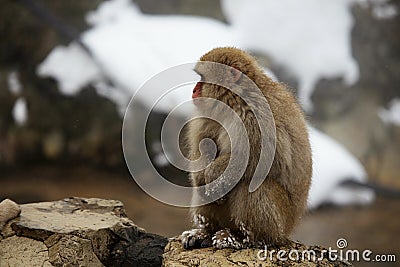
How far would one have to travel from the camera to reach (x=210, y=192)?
3.10m

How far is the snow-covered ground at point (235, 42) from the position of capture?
5969 mm

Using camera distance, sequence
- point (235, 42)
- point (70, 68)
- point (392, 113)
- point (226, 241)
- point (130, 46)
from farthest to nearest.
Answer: point (70, 68)
point (130, 46)
point (235, 42)
point (392, 113)
point (226, 241)

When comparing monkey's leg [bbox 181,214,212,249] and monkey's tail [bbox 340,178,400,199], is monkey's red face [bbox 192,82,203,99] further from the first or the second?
monkey's tail [bbox 340,178,400,199]

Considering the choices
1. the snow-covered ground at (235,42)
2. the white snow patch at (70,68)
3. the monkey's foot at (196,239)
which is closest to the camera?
the monkey's foot at (196,239)

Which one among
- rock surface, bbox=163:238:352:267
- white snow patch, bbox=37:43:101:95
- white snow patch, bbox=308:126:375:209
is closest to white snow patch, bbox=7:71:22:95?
white snow patch, bbox=37:43:101:95

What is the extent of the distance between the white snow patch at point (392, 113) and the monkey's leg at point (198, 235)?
323 cm

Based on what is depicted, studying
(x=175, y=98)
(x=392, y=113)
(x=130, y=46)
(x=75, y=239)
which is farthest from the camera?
(x=130, y=46)

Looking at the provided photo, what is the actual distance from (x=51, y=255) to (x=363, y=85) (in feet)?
12.9

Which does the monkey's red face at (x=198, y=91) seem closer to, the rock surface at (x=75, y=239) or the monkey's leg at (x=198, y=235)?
the monkey's leg at (x=198, y=235)

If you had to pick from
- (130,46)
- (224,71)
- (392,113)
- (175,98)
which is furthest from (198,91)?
(392,113)

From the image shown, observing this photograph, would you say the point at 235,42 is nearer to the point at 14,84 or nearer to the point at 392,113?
the point at 392,113

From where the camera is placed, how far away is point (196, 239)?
3287mm

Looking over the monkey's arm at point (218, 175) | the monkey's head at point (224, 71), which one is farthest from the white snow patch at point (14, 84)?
the monkey's arm at point (218, 175)

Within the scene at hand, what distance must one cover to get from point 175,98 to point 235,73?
2482 mm
